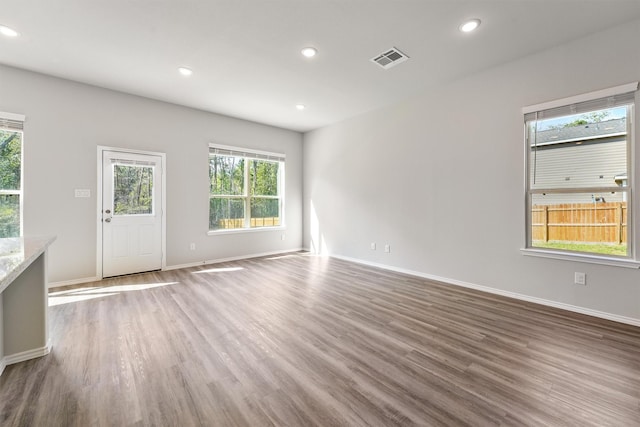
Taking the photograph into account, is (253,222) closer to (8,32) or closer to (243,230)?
(243,230)

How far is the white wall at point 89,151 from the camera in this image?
3.62m

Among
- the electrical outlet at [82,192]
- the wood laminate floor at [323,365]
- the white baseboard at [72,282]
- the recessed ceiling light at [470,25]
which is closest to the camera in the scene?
the wood laminate floor at [323,365]

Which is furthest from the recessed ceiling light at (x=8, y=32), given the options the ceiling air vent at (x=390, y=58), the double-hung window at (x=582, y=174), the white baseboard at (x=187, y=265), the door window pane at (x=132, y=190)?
the double-hung window at (x=582, y=174)

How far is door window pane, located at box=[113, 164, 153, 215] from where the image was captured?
14.0ft

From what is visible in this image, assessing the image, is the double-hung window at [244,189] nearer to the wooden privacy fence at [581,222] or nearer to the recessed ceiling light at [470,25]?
the recessed ceiling light at [470,25]

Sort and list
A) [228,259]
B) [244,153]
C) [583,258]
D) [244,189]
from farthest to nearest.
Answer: [244,189] → [244,153] → [228,259] → [583,258]

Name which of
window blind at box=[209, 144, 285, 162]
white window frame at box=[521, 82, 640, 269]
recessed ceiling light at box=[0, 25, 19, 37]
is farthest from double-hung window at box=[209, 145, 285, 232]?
white window frame at box=[521, 82, 640, 269]

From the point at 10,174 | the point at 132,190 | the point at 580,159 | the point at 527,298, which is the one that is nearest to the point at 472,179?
the point at 580,159

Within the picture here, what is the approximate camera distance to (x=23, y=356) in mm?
2021

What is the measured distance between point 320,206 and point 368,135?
6.40 feet

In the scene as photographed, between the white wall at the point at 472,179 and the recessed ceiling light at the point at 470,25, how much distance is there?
1.05 meters

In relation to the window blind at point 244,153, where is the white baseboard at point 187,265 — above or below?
below

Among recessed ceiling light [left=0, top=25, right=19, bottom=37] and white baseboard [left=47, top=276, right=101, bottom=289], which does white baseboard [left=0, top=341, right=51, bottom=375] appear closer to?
white baseboard [left=47, top=276, right=101, bottom=289]

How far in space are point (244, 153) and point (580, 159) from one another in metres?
5.25
